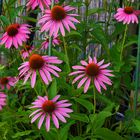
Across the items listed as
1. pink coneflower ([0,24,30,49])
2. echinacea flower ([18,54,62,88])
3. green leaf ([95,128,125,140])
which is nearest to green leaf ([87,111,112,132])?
green leaf ([95,128,125,140])

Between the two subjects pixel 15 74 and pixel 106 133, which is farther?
pixel 15 74

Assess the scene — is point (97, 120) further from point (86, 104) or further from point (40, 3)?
point (40, 3)

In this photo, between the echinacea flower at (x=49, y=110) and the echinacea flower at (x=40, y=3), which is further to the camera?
the echinacea flower at (x=40, y=3)

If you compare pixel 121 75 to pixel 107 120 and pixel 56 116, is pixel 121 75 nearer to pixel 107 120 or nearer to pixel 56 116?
pixel 107 120

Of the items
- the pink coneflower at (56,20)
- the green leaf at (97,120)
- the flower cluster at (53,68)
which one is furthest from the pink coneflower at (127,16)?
the green leaf at (97,120)

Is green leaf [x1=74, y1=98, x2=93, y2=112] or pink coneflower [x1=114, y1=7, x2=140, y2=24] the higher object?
Result: pink coneflower [x1=114, y1=7, x2=140, y2=24]

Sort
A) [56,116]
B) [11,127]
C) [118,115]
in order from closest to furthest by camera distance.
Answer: [56,116], [11,127], [118,115]

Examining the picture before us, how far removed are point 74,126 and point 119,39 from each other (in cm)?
31

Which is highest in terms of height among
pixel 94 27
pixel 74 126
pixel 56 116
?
pixel 94 27

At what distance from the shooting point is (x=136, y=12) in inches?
42.8

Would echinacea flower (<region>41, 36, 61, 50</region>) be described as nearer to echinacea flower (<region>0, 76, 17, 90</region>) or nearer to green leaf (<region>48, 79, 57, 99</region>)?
echinacea flower (<region>0, 76, 17, 90</region>)

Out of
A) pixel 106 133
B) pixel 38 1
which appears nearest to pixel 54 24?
pixel 38 1

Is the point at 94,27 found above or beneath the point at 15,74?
above

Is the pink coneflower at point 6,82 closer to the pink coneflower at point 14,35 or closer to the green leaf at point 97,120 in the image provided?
the pink coneflower at point 14,35
